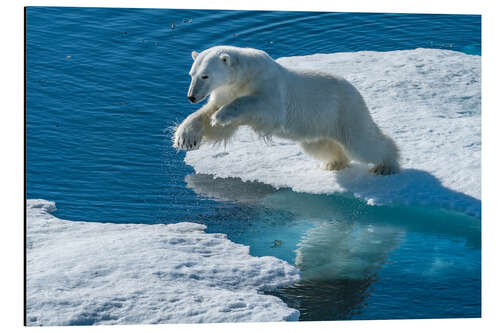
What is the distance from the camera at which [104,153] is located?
6.20 m

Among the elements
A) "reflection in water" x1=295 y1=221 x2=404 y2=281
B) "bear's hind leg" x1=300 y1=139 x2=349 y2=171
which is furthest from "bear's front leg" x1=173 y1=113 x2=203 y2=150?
"bear's hind leg" x1=300 y1=139 x2=349 y2=171

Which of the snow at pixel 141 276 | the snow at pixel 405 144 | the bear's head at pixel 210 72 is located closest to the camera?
the snow at pixel 141 276

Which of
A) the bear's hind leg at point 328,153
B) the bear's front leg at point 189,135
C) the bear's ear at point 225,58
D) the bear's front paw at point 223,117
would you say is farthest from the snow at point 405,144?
the bear's ear at point 225,58

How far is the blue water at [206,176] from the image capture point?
4934mm

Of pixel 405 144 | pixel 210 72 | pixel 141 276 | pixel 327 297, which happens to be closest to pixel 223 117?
pixel 210 72

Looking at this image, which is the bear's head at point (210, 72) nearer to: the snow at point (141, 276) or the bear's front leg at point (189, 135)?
the bear's front leg at point (189, 135)

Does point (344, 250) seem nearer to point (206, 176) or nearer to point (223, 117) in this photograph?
point (223, 117)

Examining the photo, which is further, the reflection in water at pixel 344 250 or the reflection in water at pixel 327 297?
the reflection in water at pixel 344 250

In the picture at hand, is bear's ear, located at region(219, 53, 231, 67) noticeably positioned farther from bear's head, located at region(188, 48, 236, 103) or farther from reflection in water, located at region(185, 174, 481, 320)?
reflection in water, located at region(185, 174, 481, 320)

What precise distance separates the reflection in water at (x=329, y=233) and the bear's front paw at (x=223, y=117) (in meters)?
0.98

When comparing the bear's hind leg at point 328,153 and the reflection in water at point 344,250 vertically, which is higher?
the bear's hind leg at point 328,153

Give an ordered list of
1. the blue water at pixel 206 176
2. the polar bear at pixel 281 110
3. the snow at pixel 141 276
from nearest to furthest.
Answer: the snow at pixel 141 276 < the polar bear at pixel 281 110 < the blue water at pixel 206 176

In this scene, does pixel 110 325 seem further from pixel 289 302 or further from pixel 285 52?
pixel 285 52

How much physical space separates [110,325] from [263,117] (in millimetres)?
1673
